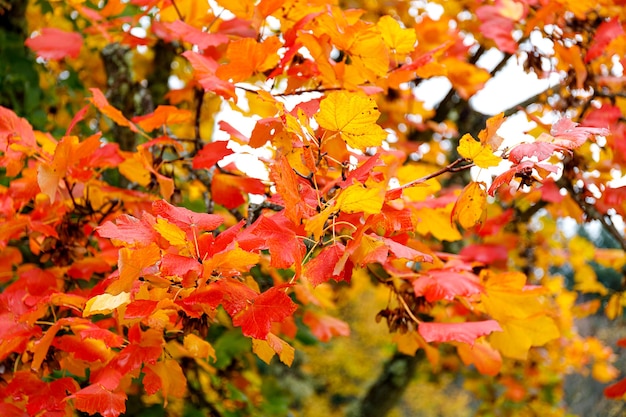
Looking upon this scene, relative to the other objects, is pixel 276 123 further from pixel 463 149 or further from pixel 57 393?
pixel 57 393

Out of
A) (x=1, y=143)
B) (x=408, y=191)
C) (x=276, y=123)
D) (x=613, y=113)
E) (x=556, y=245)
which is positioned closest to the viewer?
(x=276, y=123)

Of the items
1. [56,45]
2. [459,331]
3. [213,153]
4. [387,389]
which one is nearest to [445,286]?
[459,331]

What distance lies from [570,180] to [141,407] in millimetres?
1173

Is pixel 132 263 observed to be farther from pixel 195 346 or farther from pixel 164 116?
pixel 164 116

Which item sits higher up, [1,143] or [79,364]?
[1,143]

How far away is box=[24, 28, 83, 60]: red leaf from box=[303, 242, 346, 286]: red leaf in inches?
36.6

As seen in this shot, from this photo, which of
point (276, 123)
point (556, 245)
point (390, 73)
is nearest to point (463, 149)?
point (276, 123)

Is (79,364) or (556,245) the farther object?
(556,245)

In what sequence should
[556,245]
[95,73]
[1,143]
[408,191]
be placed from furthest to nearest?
[556,245], [95,73], [408,191], [1,143]

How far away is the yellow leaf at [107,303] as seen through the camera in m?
0.74

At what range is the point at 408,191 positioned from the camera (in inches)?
47.1

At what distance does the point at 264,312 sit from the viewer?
77 centimetres

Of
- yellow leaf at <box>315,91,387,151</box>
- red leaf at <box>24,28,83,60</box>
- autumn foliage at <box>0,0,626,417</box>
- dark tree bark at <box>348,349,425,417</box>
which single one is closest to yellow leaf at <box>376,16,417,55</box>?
autumn foliage at <box>0,0,626,417</box>

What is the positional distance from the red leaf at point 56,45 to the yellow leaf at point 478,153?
101cm
